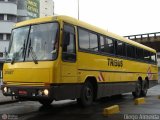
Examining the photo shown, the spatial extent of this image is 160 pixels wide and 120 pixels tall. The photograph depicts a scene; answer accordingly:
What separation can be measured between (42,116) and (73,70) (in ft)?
6.66

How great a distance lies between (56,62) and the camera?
39.8 feet

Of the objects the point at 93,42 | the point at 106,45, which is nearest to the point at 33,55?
the point at 93,42

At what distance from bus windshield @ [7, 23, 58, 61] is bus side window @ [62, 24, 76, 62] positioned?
1.17 feet

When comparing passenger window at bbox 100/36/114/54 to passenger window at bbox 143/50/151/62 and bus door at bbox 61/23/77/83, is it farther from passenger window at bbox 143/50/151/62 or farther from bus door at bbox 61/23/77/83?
passenger window at bbox 143/50/151/62

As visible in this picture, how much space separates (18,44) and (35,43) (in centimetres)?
78

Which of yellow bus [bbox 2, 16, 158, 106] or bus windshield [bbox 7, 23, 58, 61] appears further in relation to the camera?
bus windshield [bbox 7, 23, 58, 61]

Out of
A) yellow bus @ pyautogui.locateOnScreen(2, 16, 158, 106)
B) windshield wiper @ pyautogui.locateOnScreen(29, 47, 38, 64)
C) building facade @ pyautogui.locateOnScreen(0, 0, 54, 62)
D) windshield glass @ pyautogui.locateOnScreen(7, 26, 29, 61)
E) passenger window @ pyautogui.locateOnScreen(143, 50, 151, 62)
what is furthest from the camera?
building facade @ pyautogui.locateOnScreen(0, 0, 54, 62)

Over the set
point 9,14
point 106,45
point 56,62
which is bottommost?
point 56,62

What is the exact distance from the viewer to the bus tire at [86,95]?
46.0ft

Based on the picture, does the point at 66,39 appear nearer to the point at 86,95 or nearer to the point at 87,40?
the point at 87,40

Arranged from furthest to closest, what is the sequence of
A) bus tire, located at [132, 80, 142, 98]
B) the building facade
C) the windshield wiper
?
the building facade < bus tire, located at [132, 80, 142, 98] < the windshield wiper

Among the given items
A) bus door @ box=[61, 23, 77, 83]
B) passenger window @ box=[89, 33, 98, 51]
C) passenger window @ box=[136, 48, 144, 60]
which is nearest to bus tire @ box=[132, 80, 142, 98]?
passenger window @ box=[136, 48, 144, 60]

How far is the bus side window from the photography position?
12570 mm

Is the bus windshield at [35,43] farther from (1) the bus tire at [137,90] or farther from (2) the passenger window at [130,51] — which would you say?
(1) the bus tire at [137,90]
